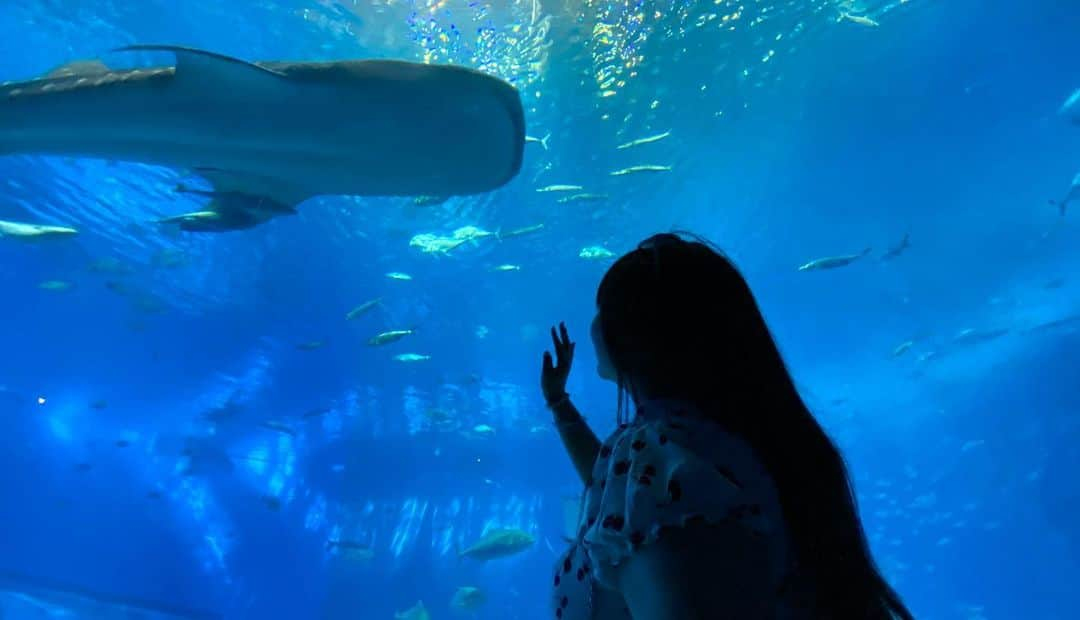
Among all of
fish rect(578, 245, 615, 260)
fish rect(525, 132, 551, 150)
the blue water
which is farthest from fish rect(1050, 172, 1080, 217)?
fish rect(525, 132, 551, 150)

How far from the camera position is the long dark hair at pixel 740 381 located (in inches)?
34.4

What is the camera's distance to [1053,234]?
10.9 metres

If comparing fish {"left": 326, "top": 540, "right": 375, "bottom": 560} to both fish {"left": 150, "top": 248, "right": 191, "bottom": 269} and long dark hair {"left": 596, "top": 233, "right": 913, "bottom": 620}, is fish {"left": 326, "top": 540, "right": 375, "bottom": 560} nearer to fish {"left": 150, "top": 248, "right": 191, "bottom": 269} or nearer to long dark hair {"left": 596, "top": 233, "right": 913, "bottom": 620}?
fish {"left": 150, "top": 248, "right": 191, "bottom": 269}

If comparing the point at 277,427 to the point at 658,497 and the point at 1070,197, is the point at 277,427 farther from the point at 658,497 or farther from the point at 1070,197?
the point at 658,497

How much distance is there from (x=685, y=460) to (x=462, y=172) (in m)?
2.69

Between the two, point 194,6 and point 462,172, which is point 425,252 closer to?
point 194,6

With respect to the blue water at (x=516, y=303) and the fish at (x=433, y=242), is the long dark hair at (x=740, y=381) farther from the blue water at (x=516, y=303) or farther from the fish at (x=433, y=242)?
the fish at (x=433, y=242)

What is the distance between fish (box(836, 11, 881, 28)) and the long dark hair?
7.32m

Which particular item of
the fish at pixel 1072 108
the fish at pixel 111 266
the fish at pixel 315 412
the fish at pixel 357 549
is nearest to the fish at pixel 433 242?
the fish at pixel 315 412

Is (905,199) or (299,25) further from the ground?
(905,199)

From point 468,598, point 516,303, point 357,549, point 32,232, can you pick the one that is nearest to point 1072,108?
point 516,303

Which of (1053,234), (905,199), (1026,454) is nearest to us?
(905,199)

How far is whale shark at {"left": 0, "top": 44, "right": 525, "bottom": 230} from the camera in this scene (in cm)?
271

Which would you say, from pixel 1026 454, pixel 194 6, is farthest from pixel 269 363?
pixel 1026 454
